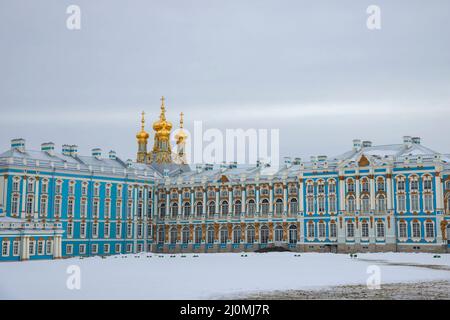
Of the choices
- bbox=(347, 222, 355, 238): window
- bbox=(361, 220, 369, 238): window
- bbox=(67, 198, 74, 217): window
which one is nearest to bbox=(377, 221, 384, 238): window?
bbox=(361, 220, 369, 238): window

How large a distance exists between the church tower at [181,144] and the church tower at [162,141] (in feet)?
20.8

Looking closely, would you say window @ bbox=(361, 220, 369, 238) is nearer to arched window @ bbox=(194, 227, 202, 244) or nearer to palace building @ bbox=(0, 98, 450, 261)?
palace building @ bbox=(0, 98, 450, 261)

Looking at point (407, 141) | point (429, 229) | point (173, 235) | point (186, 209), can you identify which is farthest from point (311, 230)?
point (173, 235)

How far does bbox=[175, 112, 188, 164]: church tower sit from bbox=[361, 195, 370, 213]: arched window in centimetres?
4640

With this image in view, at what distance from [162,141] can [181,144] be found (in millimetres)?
9129

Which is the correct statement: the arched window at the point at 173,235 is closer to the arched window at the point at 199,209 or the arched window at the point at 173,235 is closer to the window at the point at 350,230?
the arched window at the point at 199,209

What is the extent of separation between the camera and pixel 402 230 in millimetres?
74125

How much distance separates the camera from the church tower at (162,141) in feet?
357

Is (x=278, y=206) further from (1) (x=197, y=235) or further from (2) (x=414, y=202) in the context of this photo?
(2) (x=414, y=202)

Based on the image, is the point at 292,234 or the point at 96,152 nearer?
the point at 292,234
